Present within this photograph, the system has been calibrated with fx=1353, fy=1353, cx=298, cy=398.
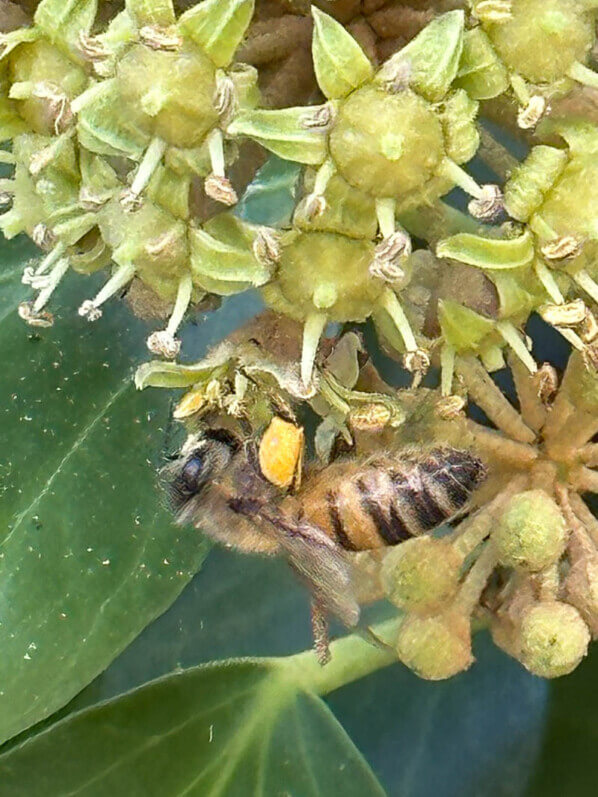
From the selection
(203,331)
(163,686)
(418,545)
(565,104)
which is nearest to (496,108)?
(565,104)

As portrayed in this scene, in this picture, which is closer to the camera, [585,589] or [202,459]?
[585,589]

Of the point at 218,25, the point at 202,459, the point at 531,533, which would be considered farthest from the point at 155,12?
the point at 531,533

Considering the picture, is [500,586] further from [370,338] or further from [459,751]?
[459,751]

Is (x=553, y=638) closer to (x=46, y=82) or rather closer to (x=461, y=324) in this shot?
(x=461, y=324)

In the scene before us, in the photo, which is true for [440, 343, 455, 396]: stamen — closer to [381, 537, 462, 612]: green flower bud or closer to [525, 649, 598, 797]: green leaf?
[381, 537, 462, 612]: green flower bud

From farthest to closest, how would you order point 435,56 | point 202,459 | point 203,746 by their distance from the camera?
point 203,746 → point 202,459 → point 435,56

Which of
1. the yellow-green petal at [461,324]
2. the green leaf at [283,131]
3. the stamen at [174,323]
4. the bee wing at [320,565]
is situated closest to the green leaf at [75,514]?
the bee wing at [320,565]

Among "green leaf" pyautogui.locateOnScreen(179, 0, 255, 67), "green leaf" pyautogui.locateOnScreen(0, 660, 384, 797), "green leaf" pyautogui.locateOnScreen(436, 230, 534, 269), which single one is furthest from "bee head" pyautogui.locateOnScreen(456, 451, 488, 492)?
"green leaf" pyautogui.locateOnScreen(0, 660, 384, 797)
